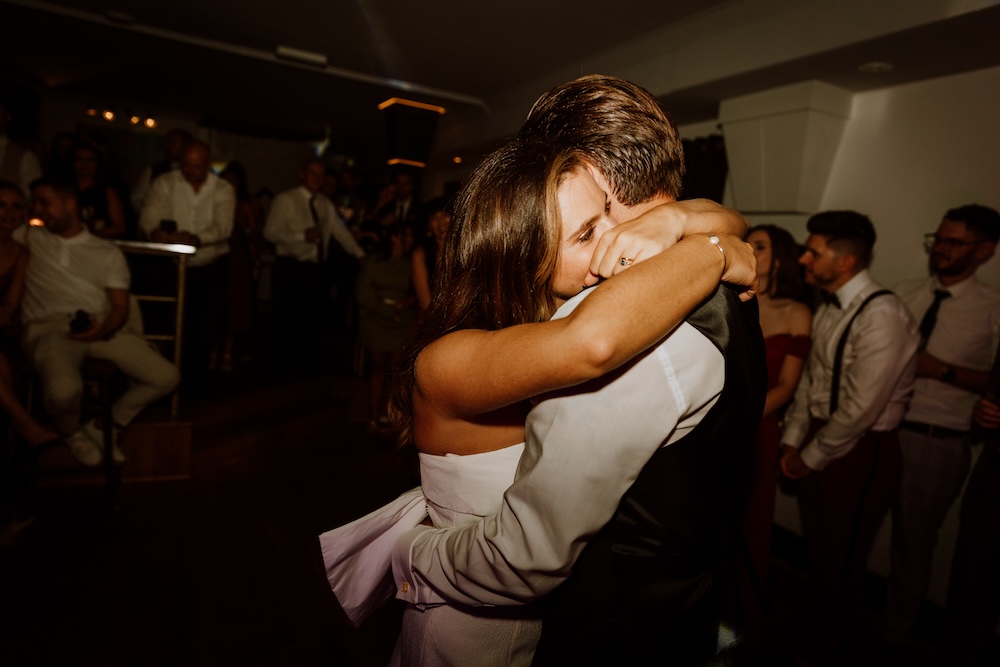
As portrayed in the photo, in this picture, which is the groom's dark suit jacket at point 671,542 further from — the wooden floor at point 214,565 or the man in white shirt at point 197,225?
the man in white shirt at point 197,225

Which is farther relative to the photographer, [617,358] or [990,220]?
[990,220]

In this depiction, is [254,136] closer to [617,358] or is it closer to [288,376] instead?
[288,376]

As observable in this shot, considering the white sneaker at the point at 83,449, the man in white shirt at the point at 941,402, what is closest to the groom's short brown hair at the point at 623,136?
the man in white shirt at the point at 941,402

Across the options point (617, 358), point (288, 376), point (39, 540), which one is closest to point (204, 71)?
point (288, 376)

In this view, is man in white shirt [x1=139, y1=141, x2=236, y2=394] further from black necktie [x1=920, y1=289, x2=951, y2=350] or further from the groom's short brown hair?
black necktie [x1=920, y1=289, x2=951, y2=350]

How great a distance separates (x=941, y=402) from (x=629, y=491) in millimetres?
2876

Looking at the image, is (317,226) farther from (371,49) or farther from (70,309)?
(70,309)

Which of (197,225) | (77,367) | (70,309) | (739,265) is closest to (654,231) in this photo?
(739,265)

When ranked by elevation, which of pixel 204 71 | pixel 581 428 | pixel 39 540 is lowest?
pixel 39 540

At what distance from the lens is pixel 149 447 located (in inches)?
152

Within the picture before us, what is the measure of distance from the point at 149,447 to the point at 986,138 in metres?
5.14

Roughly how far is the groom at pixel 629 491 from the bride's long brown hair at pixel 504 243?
0.42 ft

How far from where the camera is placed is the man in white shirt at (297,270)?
543cm

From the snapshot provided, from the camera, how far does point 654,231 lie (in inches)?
35.7
